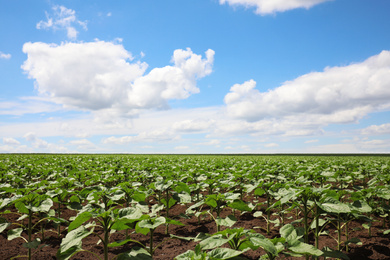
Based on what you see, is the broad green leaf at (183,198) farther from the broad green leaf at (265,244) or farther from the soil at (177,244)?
the broad green leaf at (265,244)

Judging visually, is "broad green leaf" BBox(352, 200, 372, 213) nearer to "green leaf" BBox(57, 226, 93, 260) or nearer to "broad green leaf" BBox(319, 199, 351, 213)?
"broad green leaf" BBox(319, 199, 351, 213)

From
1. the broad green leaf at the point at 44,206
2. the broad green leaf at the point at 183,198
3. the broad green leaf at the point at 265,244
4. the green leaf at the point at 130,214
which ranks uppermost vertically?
the green leaf at the point at 130,214

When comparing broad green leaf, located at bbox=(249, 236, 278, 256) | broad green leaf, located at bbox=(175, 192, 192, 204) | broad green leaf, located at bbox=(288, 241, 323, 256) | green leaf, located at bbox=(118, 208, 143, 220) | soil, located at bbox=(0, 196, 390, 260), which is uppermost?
green leaf, located at bbox=(118, 208, 143, 220)

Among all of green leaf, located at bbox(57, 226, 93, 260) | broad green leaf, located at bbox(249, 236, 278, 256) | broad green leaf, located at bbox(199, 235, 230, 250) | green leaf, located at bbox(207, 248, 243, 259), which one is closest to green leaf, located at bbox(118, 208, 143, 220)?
green leaf, located at bbox(57, 226, 93, 260)

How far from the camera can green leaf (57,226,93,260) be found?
2.48 meters

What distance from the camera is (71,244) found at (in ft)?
8.13

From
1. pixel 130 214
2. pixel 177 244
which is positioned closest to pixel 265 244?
pixel 130 214

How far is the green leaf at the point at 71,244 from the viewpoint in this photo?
8.15 ft

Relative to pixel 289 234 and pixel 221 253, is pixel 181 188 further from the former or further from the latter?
pixel 221 253

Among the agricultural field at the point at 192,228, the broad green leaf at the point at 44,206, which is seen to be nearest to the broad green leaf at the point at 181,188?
the agricultural field at the point at 192,228

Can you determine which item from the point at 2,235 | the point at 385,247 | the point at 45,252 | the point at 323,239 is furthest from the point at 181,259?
the point at 2,235

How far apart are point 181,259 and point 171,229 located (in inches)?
175

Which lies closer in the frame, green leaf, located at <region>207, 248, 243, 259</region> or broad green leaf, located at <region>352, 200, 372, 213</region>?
green leaf, located at <region>207, 248, 243, 259</region>

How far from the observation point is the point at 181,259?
2100 mm
